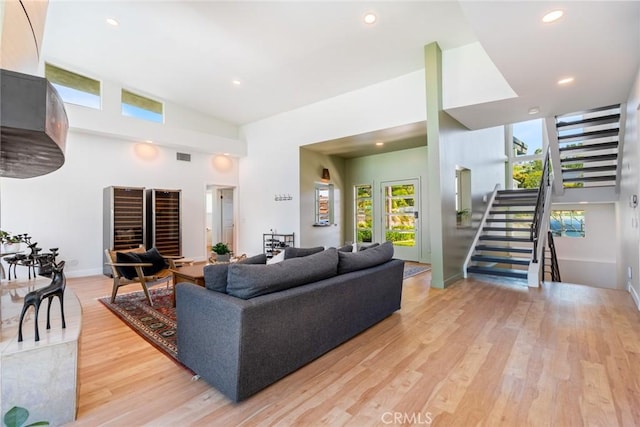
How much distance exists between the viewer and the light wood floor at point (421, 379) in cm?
173

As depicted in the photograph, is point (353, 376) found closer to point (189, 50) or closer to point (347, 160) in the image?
point (189, 50)

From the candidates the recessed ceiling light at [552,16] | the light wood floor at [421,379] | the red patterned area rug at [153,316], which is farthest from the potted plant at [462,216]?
the red patterned area rug at [153,316]

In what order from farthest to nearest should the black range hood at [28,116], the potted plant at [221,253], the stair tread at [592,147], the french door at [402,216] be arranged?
1. the french door at [402,216]
2. the stair tread at [592,147]
3. the potted plant at [221,253]
4. the black range hood at [28,116]

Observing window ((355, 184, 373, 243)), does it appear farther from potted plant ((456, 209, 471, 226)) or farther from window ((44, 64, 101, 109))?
window ((44, 64, 101, 109))

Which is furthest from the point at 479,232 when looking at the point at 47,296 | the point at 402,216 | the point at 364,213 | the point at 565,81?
the point at 47,296

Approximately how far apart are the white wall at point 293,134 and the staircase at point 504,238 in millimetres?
2954

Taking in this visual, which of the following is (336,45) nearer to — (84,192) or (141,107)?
(141,107)

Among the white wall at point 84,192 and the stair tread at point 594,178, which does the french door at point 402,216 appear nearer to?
the stair tread at point 594,178

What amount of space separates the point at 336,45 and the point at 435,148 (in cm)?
225

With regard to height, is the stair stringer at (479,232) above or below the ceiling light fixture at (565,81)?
below

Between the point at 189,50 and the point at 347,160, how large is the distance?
4925mm

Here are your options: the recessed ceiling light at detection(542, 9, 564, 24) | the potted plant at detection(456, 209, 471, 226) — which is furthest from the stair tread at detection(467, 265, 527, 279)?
the recessed ceiling light at detection(542, 9, 564, 24)

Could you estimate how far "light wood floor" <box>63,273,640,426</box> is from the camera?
1.73m

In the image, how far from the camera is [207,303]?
2.00 meters
